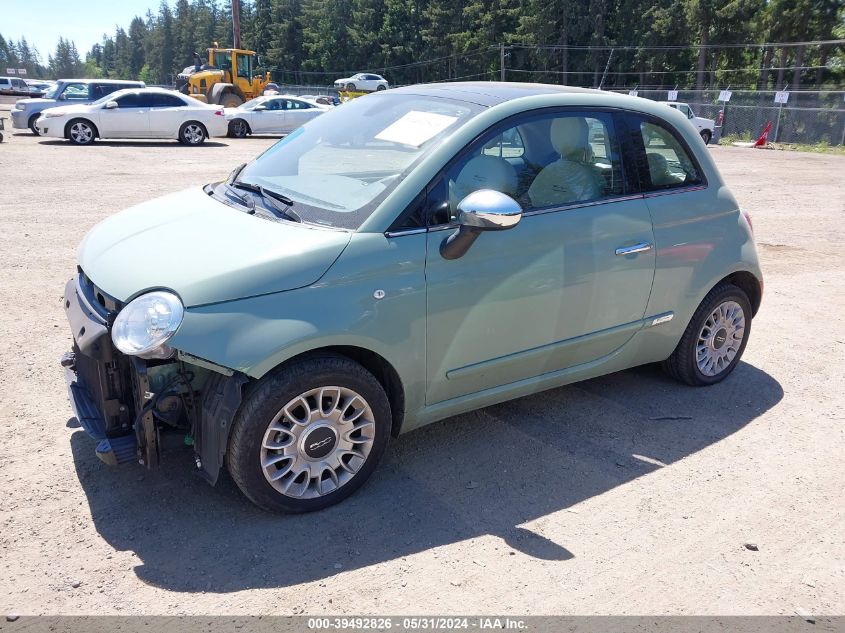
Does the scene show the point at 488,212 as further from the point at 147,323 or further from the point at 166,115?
the point at 166,115

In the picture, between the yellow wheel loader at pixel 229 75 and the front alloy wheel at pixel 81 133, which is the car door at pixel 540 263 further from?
the yellow wheel loader at pixel 229 75

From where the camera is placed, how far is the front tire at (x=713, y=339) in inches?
182

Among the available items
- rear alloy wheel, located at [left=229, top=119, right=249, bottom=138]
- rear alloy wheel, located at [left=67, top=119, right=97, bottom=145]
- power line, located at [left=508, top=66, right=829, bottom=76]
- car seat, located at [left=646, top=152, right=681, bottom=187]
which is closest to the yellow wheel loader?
rear alloy wheel, located at [left=229, top=119, right=249, bottom=138]

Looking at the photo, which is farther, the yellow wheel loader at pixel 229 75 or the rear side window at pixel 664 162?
the yellow wheel loader at pixel 229 75

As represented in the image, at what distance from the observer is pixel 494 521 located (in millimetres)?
3287

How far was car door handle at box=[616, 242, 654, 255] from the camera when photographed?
3973 mm

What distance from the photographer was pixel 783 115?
1225 inches

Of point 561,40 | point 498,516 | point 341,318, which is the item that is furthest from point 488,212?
point 561,40

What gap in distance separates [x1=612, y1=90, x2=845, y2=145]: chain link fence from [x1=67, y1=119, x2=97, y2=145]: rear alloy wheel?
88.2ft

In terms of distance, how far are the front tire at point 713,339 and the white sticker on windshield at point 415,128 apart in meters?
2.15

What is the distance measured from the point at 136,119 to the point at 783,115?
1044 inches

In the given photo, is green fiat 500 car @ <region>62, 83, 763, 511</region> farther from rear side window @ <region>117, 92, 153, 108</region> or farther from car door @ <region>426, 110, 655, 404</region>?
rear side window @ <region>117, 92, 153, 108</region>

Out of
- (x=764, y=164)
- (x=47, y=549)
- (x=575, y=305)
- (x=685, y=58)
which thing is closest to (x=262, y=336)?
(x=47, y=549)

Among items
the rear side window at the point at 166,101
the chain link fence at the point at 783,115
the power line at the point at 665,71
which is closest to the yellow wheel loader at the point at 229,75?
the rear side window at the point at 166,101
